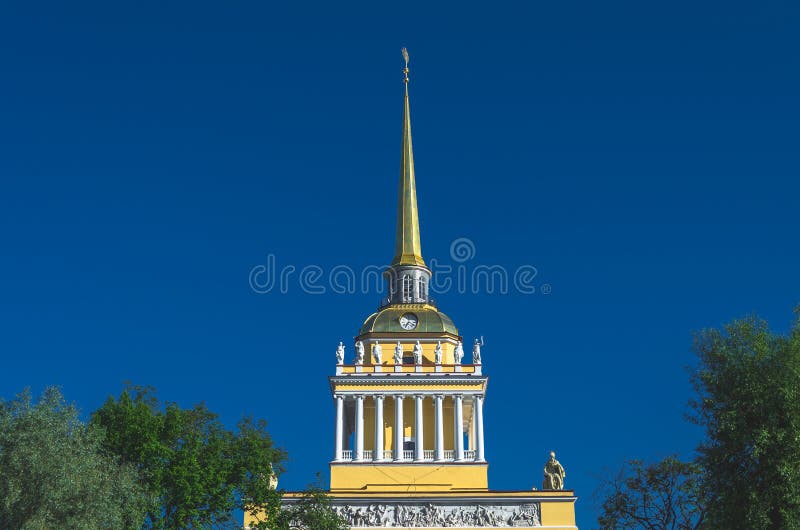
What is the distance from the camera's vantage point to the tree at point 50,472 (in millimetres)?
30344

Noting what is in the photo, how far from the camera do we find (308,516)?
132ft

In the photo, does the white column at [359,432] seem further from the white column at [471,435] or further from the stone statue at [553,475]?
the stone statue at [553,475]

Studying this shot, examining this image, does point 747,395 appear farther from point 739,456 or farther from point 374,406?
point 374,406

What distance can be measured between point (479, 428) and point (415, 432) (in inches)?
127

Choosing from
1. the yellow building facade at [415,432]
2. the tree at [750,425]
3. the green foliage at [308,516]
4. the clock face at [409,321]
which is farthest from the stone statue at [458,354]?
the tree at [750,425]

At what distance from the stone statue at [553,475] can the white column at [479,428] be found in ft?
11.7

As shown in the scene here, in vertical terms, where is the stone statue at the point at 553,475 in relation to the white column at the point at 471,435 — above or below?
below

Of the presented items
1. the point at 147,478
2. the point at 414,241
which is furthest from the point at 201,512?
the point at 414,241

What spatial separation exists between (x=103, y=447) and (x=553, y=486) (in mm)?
21749

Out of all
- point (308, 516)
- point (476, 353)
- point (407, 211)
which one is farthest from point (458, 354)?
point (308, 516)

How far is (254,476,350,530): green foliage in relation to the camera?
39.7m

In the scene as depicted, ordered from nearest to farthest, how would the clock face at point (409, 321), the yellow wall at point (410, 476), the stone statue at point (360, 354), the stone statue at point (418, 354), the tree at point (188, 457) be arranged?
the tree at point (188, 457)
the yellow wall at point (410, 476)
the stone statue at point (418, 354)
the stone statue at point (360, 354)
the clock face at point (409, 321)

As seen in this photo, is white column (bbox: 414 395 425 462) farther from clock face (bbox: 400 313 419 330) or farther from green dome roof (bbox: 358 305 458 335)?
clock face (bbox: 400 313 419 330)

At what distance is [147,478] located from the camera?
3703cm
